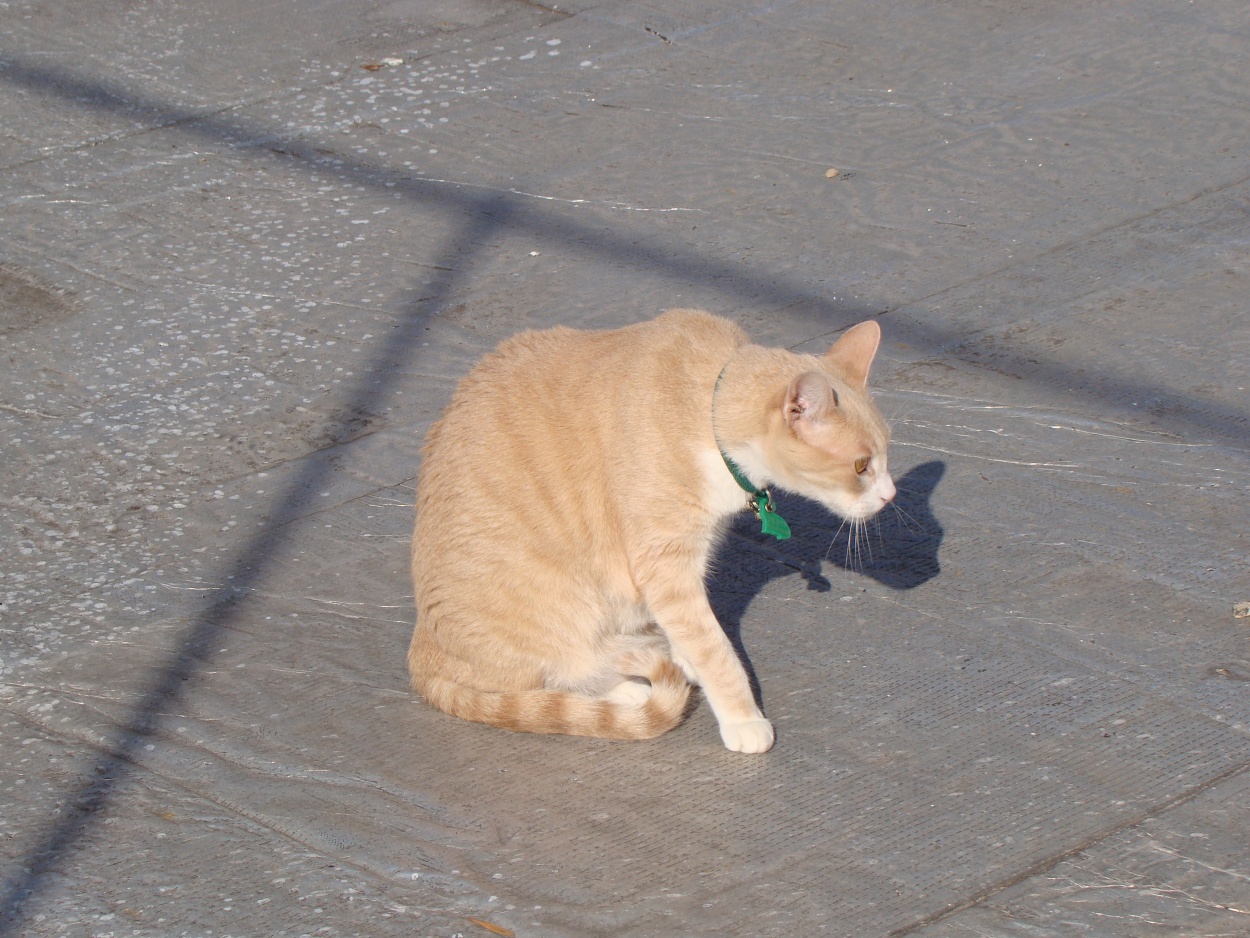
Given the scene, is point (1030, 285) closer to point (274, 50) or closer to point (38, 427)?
point (38, 427)

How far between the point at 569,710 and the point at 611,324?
2.45m

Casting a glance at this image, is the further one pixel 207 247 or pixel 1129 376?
pixel 207 247

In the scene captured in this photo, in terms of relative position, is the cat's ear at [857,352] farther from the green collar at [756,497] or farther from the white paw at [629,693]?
the white paw at [629,693]

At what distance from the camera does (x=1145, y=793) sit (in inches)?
129

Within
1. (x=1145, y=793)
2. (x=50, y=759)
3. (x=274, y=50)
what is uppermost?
(x=274, y=50)

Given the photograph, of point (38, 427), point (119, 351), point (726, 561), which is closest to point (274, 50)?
point (119, 351)

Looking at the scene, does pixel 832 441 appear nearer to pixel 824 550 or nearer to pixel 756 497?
pixel 756 497

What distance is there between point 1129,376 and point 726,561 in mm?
1816

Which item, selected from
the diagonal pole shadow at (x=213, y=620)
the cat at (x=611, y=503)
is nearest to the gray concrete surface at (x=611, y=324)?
the diagonal pole shadow at (x=213, y=620)

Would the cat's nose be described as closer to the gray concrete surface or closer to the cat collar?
the cat collar

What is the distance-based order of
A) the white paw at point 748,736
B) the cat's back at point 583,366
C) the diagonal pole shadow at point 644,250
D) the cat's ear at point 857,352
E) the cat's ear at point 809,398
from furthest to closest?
1. the diagonal pole shadow at point 644,250
2. the cat's ear at point 857,352
3. the cat's back at point 583,366
4. the white paw at point 748,736
5. the cat's ear at point 809,398

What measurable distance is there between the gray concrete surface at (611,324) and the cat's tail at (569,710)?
0.06 m

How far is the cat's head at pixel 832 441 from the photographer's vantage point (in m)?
3.40

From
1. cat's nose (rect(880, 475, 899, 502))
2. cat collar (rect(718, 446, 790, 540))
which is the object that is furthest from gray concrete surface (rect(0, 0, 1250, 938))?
cat's nose (rect(880, 475, 899, 502))
